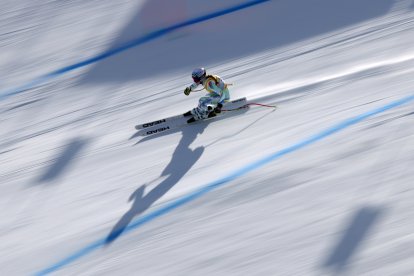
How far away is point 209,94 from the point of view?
5.09 metres

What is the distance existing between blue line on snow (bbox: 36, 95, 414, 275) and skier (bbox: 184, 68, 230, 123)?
2.11 feet

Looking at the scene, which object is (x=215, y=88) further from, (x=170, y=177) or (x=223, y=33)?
(x=223, y=33)

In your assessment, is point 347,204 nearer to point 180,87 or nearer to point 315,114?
point 315,114

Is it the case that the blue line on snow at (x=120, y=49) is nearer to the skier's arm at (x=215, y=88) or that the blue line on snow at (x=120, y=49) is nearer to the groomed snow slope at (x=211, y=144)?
the groomed snow slope at (x=211, y=144)

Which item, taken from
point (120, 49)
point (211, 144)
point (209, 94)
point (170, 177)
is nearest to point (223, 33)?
point (120, 49)

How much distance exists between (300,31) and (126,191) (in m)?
2.45

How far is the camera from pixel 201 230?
165 inches

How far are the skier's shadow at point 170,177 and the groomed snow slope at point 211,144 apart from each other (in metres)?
0.01

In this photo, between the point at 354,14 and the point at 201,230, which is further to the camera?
the point at 354,14

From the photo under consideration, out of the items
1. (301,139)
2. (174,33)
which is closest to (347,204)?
(301,139)

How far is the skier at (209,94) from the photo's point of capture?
5051 millimetres

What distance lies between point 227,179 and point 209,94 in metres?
0.81

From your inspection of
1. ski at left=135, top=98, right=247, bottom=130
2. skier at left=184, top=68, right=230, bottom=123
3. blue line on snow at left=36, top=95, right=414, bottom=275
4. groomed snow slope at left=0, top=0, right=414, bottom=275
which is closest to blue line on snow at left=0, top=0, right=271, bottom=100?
groomed snow slope at left=0, top=0, right=414, bottom=275

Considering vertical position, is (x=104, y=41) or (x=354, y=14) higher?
(x=104, y=41)
